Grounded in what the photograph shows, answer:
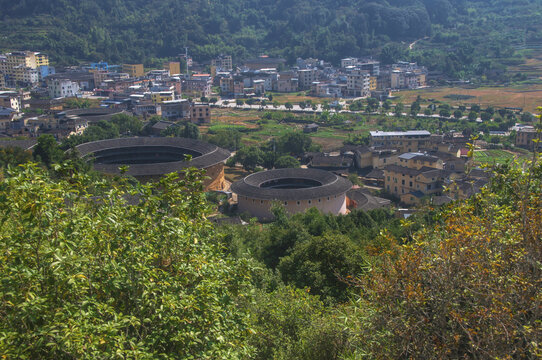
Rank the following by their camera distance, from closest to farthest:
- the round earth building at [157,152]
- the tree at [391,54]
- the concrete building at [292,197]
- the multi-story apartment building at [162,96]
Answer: the concrete building at [292,197]
the round earth building at [157,152]
the multi-story apartment building at [162,96]
the tree at [391,54]

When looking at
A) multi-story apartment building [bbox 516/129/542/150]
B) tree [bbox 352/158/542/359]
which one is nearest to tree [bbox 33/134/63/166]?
tree [bbox 352/158/542/359]

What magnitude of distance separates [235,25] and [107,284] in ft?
281

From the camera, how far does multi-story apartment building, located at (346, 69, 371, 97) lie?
186 feet

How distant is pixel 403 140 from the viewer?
32.6 meters

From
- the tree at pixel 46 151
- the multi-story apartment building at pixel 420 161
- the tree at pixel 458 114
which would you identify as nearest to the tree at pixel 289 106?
the tree at pixel 458 114

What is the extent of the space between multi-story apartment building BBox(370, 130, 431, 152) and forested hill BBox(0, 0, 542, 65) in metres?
43.3

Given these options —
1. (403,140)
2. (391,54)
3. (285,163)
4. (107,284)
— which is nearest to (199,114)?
(285,163)

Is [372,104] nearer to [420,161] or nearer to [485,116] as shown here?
[485,116]

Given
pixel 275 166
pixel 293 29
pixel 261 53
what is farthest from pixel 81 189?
pixel 293 29

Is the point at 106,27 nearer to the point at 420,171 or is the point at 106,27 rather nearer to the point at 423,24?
the point at 423,24

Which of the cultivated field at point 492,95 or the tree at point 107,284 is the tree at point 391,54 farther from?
the tree at point 107,284

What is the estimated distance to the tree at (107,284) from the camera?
3947mm

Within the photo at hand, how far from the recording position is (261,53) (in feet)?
263

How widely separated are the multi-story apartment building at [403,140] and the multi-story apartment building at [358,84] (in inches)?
945
